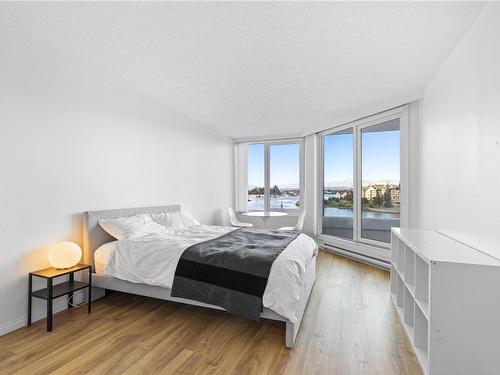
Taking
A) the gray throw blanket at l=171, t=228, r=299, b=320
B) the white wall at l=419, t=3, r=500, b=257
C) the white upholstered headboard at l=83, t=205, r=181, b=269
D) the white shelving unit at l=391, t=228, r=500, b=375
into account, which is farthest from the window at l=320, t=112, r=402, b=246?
the white upholstered headboard at l=83, t=205, r=181, b=269

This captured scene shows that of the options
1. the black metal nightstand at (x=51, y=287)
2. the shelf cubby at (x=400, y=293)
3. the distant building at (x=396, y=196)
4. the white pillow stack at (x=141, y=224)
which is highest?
the distant building at (x=396, y=196)

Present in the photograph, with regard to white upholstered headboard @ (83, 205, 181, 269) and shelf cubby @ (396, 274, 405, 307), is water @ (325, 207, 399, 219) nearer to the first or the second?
shelf cubby @ (396, 274, 405, 307)

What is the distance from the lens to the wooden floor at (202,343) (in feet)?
6.10

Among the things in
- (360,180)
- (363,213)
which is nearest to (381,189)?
(360,180)

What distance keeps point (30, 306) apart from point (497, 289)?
3.48 m

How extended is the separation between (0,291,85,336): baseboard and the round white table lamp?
17.5 inches

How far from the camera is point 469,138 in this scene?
2205 mm

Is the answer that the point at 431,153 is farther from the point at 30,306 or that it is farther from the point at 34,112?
the point at 30,306

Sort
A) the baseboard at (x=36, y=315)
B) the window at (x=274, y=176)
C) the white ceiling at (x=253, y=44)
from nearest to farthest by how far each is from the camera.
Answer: the white ceiling at (x=253, y=44) → the baseboard at (x=36, y=315) → the window at (x=274, y=176)

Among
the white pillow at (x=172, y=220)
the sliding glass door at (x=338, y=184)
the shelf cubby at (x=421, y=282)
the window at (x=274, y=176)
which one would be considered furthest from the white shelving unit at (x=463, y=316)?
the window at (x=274, y=176)

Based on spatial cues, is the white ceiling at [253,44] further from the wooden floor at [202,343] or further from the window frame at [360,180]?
the wooden floor at [202,343]

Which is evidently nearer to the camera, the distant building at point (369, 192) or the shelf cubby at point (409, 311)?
the shelf cubby at point (409, 311)

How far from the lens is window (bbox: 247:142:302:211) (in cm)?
624

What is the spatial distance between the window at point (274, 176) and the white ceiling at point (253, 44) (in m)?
2.57
